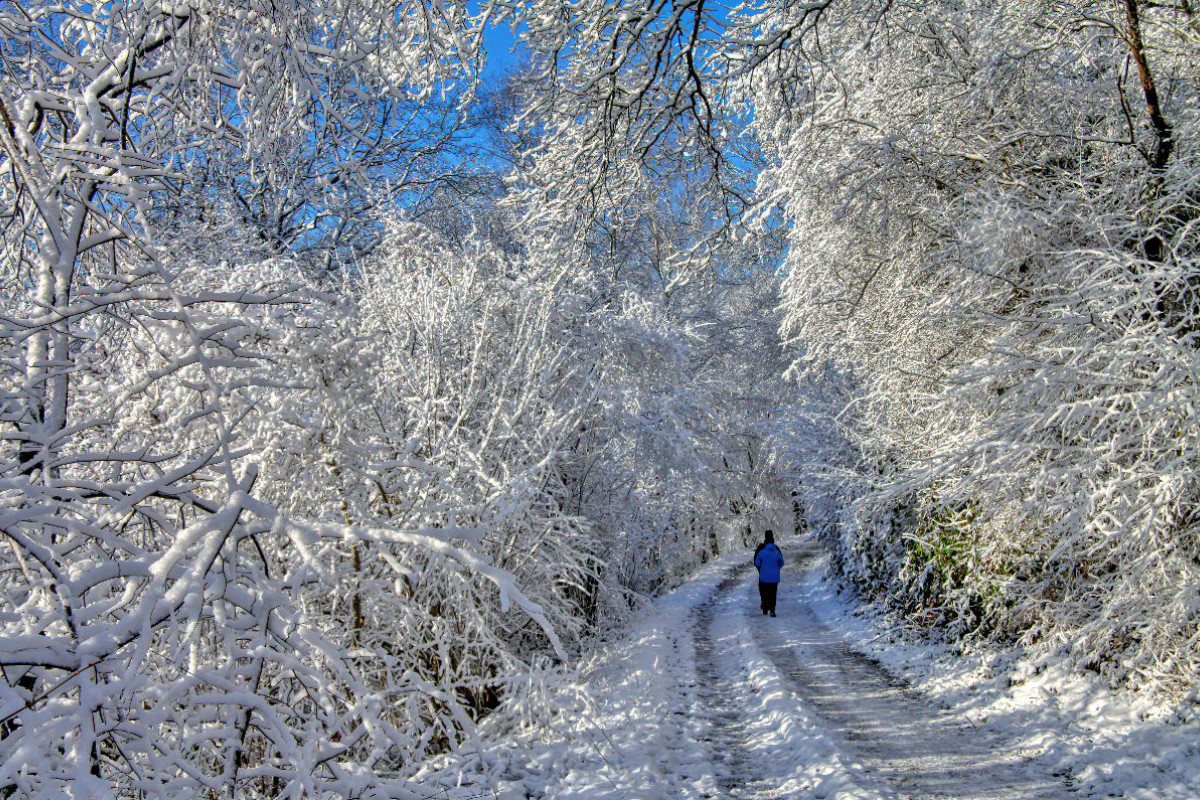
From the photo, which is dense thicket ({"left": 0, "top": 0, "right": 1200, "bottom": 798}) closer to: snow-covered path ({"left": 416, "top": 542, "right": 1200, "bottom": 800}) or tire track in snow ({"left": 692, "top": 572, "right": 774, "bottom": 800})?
A: snow-covered path ({"left": 416, "top": 542, "right": 1200, "bottom": 800})

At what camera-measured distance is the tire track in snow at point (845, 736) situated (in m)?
4.62

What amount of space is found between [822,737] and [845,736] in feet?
1.22

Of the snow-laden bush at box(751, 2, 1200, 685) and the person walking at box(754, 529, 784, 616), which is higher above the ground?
the snow-laden bush at box(751, 2, 1200, 685)

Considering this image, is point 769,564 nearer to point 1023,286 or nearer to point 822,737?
point 822,737

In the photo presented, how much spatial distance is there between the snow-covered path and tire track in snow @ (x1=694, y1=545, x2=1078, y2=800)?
0.06 feet

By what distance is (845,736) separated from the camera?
223 inches

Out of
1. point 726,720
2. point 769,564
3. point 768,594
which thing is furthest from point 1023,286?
point 768,594

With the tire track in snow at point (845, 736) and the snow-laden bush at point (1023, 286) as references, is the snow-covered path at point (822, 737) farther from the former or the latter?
the snow-laden bush at point (1023, 286)

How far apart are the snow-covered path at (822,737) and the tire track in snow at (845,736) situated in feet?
0.06

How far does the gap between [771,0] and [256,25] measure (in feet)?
11.7

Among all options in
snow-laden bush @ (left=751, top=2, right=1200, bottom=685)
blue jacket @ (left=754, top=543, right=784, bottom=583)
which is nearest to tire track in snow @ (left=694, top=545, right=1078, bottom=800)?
snow-laden bush @ (left=751, top=2, right=1200, bottom=685)

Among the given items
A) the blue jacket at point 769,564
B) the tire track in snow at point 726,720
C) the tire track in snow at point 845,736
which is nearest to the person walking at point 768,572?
the blue jacket at point 769,564

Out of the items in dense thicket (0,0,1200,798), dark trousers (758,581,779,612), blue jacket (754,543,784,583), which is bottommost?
dark trousers (758,581,779,612)

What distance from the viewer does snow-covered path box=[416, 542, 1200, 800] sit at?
456 cm
